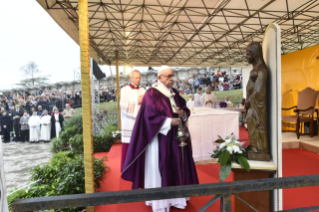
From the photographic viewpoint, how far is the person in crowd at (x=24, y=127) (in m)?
2.99

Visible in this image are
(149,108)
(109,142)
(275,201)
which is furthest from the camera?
(109,142)

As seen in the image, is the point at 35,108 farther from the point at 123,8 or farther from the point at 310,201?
the point at 310,201

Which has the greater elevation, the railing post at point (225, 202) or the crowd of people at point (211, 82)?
the crowd of people at point (211, 82)

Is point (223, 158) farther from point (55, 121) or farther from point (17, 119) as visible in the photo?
point (55, 121)

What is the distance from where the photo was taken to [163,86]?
2797mm

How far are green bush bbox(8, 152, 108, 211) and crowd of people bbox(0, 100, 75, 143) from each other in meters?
0.54

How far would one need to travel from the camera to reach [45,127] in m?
3.70

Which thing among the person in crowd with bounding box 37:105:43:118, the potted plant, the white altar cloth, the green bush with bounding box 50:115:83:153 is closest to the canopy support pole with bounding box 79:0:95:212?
the person in crowd with bounding box 37:105:43:118

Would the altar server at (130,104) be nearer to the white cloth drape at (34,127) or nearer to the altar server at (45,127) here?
the altar server at (45,127)

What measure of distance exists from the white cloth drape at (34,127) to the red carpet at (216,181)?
1417 millimetres

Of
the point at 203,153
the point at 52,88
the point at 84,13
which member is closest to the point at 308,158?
the point at 203,153

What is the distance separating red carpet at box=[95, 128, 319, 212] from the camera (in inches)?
107

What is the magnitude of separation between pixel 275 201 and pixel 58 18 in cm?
468

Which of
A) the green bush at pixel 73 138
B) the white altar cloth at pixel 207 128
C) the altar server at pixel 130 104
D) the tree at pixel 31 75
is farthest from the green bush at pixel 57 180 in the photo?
the white altar cloth at pixel 207 128
